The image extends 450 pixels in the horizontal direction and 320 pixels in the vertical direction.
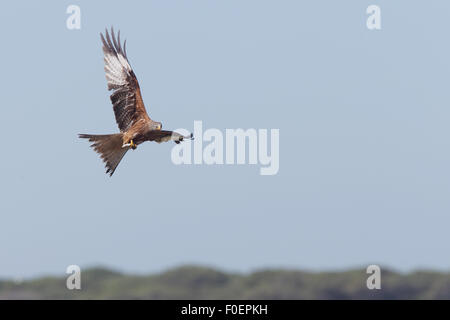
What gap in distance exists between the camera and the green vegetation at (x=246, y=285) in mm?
40812

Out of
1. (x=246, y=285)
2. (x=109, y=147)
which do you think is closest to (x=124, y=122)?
(x=109, y=147)

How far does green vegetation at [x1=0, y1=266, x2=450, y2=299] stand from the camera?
40812mm

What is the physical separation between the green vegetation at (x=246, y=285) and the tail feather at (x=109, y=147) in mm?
21190

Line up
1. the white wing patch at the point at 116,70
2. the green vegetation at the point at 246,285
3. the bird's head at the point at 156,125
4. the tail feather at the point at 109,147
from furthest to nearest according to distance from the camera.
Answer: the green vegetation at the point at 246,285, the white wing patch at the point at 116,70, the tail feather at the point at 109,147, the bird's head at the point at 156,125

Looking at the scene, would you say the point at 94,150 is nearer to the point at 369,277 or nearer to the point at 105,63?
the point at 105,63

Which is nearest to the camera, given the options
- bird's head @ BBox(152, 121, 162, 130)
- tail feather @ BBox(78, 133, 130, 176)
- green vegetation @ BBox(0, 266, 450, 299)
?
bird's head @ BBox(152, 121, 162, 130)

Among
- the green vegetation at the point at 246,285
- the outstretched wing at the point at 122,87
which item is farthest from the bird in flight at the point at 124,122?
the green vegetation at the point at 246,285

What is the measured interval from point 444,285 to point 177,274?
34.4 ft

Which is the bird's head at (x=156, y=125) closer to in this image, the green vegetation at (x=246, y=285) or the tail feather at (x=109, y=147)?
the tail feather at (x=109, y=147)

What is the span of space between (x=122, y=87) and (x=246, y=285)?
26976 mm

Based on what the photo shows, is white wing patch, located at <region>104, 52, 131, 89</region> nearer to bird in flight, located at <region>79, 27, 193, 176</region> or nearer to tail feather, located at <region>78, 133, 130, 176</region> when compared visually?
bird in flight, located at <region>79, 27, 193, 176</region>

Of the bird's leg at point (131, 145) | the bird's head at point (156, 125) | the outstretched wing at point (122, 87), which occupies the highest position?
the outstretched wing at point (122, 87)

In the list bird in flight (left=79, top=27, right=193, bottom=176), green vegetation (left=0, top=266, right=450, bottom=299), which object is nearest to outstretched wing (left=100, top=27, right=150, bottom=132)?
bird in flight (left=79, top=27, right=193, bottom=176)
